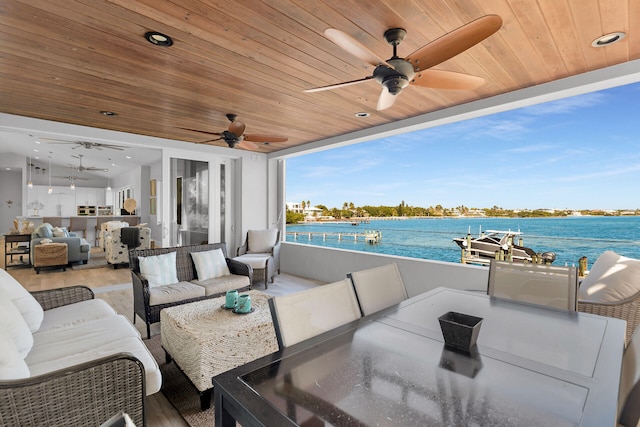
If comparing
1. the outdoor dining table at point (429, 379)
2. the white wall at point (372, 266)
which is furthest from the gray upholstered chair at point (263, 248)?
the outdoor dining table at point (429, 379)

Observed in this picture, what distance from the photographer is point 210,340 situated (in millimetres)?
1985

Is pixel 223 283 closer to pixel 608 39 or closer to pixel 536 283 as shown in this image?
pixel 536 283

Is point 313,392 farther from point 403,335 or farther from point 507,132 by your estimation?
point 507,132

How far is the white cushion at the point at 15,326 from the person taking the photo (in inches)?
63.2

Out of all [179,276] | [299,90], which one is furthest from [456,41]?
[179,276]

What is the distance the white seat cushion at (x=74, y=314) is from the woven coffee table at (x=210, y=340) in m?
0.46

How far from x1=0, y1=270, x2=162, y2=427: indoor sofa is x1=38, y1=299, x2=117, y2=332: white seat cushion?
0.04 ft

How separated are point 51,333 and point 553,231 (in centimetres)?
1107

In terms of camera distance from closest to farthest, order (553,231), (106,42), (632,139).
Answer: (106,42), (553,231), (632,139)

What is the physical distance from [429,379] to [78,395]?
58.0 inches

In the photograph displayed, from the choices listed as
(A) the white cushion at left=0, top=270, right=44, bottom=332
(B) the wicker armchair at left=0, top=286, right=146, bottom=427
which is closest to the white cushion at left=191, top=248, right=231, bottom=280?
(A) the white cushion at left=0, top=270, right=44, bottom=332

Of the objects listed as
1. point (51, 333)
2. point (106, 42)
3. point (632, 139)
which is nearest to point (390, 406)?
point (51, 333)

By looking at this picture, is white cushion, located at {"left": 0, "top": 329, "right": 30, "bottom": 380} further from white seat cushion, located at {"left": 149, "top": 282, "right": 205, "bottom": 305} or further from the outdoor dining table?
white seat cushion, located at {"left": 149, "top": 282, "right": 205, "bottom": 305}

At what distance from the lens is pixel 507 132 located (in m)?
12.5
